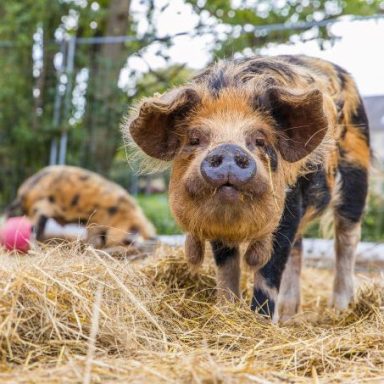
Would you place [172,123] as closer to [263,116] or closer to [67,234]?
[263,116]

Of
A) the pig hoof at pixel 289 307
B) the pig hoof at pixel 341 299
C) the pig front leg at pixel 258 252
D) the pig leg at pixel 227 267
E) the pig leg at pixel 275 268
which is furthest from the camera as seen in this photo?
the pig hoof at pixel 341 299

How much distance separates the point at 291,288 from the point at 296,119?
1717mm

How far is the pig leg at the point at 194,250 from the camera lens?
398 centimetres

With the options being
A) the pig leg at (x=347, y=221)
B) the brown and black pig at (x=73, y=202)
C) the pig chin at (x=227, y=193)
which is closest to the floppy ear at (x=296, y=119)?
the pig chin at (x=227, y=193)

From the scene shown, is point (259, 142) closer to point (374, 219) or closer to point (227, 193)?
point (227, 193)

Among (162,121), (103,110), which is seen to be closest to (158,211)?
(103,110)

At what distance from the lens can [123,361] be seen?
99.6 inches

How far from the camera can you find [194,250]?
4.00 meters

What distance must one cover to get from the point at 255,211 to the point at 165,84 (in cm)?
721

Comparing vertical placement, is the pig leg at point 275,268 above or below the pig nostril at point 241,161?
below

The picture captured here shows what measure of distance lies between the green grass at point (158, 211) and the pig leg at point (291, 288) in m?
4.96

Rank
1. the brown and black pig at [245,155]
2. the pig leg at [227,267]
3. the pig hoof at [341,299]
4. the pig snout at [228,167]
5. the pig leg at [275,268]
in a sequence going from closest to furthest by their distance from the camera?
the pig snout at [228,167], the brown and black pig at [245,155], the pig leg at [275,268], the pig leg at [227,267], the pig hoof at [341,299]

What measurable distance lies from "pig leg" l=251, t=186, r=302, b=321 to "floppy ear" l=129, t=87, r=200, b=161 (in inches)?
27.8

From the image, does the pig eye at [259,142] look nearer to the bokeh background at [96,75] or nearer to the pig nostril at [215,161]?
the pig nostril at [215,161]
